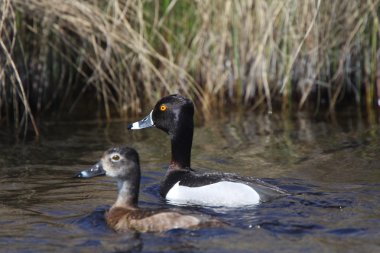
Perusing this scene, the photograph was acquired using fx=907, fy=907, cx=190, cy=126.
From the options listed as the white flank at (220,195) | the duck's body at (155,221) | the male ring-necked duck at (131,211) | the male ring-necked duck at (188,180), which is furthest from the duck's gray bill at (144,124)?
the duck's body at (155,221)

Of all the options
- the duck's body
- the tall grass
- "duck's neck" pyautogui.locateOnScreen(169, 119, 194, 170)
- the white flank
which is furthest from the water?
the tall grass

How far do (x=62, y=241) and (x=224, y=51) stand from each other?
210 inches

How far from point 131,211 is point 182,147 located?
1935mm

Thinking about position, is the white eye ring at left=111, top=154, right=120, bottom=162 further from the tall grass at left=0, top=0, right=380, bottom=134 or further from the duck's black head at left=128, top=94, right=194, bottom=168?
the tall grass at left=0, top=0, right=380, bottom=134

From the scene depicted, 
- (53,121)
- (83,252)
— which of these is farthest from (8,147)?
(83,252)

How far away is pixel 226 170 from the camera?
9.63 meters

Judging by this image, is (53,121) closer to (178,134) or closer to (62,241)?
(178,134)

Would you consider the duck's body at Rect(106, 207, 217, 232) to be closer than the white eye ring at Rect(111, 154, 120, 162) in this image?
Yes

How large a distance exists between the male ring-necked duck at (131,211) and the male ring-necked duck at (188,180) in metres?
1.04

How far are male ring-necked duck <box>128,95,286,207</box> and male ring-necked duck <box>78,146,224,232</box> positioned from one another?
1043mm

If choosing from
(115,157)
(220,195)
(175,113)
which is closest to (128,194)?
(115,157)

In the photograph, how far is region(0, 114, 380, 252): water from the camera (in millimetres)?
6641

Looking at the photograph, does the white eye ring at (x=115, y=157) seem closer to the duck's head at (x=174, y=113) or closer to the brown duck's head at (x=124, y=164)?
the brown duck's head at (x=124, y=164)

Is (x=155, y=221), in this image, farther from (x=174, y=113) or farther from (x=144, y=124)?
(x=144, y=124)
